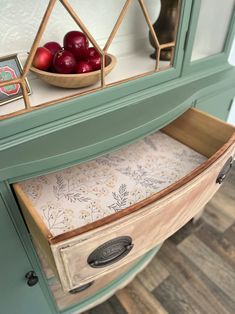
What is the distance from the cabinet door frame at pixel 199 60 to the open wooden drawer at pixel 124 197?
4.9 inches

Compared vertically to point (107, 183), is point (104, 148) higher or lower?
higher

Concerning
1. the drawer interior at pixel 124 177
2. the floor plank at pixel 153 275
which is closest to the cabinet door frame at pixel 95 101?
the drawer interior at pixel 124 177

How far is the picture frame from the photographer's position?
533mm

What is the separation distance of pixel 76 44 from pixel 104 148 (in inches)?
10.2

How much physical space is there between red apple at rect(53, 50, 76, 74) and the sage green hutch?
0.15 ft

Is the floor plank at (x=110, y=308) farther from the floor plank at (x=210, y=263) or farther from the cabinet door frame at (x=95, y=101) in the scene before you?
the cabinet door frame at (x=95, y=101)

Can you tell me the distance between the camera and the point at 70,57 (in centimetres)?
57

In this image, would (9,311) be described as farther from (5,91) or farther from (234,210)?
(234,210)

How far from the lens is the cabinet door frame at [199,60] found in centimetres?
64

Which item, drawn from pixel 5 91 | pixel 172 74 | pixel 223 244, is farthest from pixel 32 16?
pixel 223 244

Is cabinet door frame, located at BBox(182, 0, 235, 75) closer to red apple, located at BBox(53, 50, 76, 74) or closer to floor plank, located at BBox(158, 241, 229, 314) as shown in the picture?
A: red apple, located at BBox(53, 50, 76, 74)

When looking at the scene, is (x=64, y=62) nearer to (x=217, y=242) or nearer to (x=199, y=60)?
(x=199, y=60)

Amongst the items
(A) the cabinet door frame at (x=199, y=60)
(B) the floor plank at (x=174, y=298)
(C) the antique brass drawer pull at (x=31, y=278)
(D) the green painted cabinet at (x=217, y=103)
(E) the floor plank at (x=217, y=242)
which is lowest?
(E) the floor plank at (x=217, y=242)

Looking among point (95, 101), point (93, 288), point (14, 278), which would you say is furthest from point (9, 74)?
point (93, 288)
